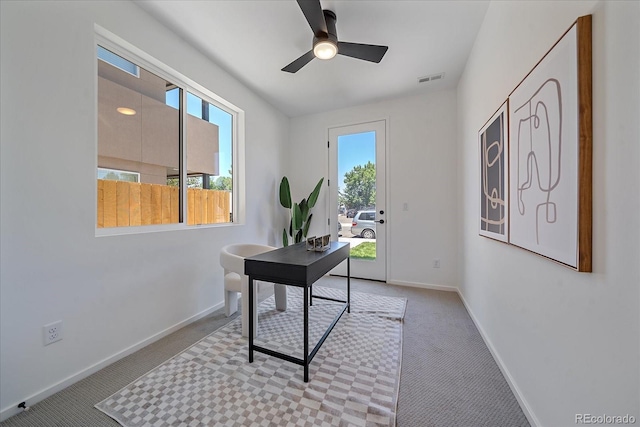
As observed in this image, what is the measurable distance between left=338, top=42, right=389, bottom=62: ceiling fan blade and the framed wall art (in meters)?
1.01

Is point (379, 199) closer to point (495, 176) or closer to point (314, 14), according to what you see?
point (495, 176)

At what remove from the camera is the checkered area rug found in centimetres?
126

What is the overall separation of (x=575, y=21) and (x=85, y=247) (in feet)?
9.07

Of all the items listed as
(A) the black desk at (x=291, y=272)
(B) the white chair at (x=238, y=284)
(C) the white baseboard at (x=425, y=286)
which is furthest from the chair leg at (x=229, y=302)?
(C) the white baseboard at (x=425, y=286)

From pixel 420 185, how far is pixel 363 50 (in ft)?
6.51

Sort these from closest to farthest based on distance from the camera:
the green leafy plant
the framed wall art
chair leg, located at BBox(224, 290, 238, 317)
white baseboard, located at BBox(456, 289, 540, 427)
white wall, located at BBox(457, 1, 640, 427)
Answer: white wall, located at BBox(457, 1, 640, 427) < white baseboard, located at BBox(456, 289, 540, 427) < the framed wall art < chair leg, located at BBox(224, 290, 238, 317) < the green leafy plant

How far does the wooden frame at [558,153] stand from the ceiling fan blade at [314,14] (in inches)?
50.1

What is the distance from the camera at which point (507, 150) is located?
1.51m

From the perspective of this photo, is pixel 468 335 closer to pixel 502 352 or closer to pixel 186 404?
pixel 502 352

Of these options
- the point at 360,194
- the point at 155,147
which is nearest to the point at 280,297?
Answer: the point at 155,147

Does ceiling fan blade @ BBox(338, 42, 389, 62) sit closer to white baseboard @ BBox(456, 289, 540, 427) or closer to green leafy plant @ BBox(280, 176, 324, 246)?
green leafy plant @ BBox(280, 176, 324, 246)

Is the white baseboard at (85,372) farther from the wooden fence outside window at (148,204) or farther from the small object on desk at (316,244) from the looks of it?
the small object on desk at (316,244)

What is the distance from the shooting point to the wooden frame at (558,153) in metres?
0.85

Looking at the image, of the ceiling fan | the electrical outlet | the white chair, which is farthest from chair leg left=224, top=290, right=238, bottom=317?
the ceiling fan
